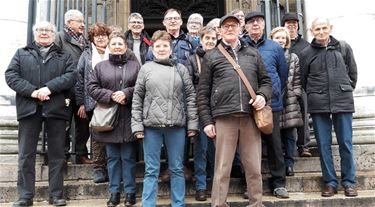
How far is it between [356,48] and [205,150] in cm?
297

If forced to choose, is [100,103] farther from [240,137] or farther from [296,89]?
[296,89]

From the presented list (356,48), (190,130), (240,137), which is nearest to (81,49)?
(190,130)

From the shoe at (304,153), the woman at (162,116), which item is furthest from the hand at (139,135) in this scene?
the shoe at (304,153)

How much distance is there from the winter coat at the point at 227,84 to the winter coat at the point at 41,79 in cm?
158

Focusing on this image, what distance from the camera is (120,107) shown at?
455 cm

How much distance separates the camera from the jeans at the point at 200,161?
464cm

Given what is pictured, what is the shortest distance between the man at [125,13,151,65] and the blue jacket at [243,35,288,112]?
1.39m

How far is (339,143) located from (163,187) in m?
2.06

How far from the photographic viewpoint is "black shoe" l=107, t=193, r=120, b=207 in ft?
14.7

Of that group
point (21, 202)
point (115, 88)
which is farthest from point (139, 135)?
point (21, 202)

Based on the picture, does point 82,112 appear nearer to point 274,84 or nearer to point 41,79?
point 41,79

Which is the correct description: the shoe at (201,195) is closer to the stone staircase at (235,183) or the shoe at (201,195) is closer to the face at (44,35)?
the stone staircase at (235,183)

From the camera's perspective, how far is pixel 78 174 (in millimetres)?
5312

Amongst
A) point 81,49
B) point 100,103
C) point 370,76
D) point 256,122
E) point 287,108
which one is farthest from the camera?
point 370,76
